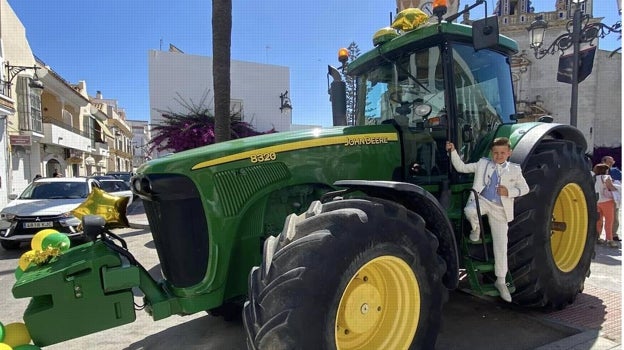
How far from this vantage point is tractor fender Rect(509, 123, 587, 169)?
3.55 metres

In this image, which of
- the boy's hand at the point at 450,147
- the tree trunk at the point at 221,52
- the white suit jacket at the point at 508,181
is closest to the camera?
the white suit jacket at the point at 508,181

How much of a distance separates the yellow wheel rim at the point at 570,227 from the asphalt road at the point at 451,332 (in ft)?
2.46

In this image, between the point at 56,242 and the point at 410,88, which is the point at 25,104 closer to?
the point at 56,242

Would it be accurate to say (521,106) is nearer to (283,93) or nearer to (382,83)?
(283,93)

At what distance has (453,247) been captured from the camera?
2791 mm

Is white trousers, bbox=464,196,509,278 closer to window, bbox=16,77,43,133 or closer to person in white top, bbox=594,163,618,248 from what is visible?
person in white top, bbox=594,163,618,248

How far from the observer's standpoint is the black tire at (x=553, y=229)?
342 centimetres

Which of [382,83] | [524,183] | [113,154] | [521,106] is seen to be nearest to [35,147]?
[382,83]

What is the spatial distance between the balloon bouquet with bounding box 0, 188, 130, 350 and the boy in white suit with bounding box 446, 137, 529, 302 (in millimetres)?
2841

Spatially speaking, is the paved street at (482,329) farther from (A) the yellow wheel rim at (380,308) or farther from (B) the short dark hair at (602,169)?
(B) the short dark hair at (602,169)

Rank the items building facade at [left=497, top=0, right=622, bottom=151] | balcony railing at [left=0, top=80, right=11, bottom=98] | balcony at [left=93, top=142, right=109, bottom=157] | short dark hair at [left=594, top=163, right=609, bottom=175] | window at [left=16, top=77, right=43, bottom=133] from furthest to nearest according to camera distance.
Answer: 1. balcony at [left=93, top=142, right=109, bottom=157]
2. building facade at [left=497, top=0, right=622, bottom=151]
3. window at [left=16, top=77, right=43, bottom=133]
4. balcony railing at [left=0, top=80, right=11, bottom=98]
5. short dark hair at [left=594, top=163, right=609, bottom=175]

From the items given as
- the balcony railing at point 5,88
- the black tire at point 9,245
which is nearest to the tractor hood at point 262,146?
the black tire at point 9,245

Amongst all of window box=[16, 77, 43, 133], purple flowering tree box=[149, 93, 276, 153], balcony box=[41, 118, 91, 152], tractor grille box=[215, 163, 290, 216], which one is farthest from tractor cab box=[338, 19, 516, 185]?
balcony box=[41, 118, 91, 152]

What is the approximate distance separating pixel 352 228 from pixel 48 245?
207 cm
